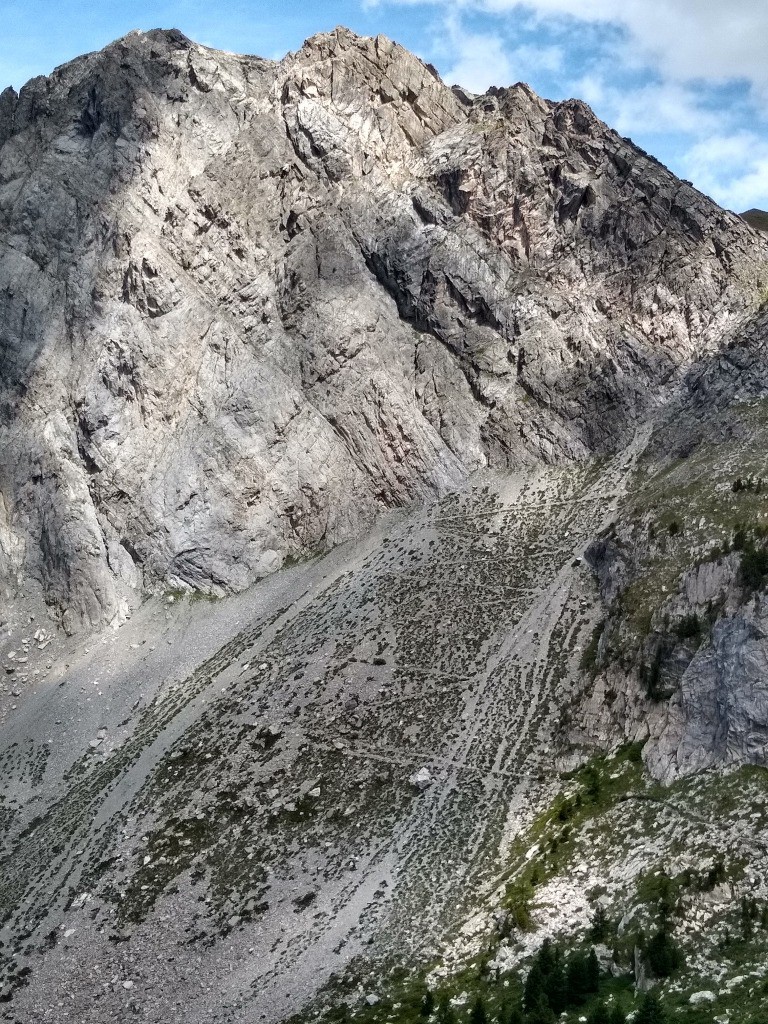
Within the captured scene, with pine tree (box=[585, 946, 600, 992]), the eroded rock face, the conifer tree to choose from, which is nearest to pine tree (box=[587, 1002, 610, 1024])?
pine tree (box=[585, 946, 600, 992])

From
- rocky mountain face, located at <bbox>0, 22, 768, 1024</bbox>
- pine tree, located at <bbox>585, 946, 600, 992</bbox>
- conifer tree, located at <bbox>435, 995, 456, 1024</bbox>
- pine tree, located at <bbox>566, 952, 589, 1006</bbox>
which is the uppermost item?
rocky mountain face, located at <bbox>0, 22, 768, 1024</bbox>

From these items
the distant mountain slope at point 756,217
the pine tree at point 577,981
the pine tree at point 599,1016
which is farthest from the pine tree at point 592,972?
the distant mountain slope at point 756,217

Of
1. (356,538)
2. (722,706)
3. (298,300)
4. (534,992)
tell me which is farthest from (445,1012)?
(298,300)

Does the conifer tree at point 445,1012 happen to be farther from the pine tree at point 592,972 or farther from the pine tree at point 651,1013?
the pine tree at point 651,1013

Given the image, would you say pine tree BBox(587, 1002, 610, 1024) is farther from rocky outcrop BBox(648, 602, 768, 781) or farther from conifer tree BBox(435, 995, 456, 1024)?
rocky outcrop BBox(648, 602, 768, 781)

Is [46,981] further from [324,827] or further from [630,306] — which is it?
[630,306]

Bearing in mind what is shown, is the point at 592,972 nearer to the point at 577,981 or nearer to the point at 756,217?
the point at 577,981

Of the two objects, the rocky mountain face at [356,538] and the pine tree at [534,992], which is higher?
the rocky mountain face at [356,538]
